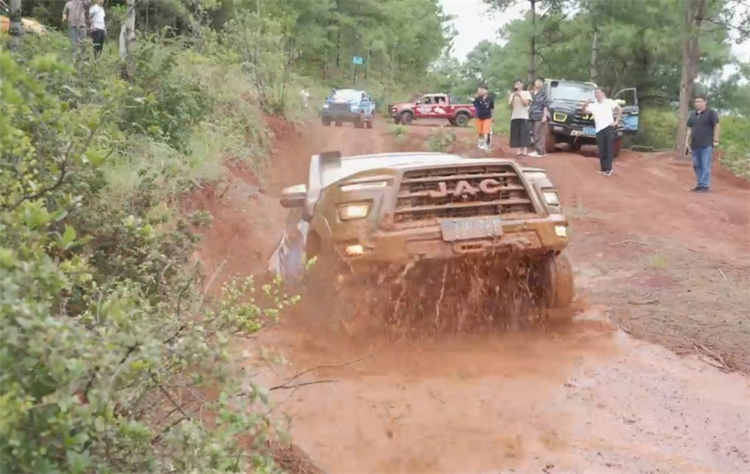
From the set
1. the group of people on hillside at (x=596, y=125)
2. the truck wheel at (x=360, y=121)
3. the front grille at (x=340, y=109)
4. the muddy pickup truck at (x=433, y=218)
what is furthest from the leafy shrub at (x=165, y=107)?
the truck wheel at (x=360, y=121)

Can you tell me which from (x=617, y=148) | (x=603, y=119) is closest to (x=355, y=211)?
(x=603, y=119)

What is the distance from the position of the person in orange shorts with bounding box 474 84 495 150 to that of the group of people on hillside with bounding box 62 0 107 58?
787 cm

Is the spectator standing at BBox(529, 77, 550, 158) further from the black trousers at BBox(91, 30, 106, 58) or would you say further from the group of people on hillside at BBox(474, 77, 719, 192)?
the black trousers at BBox(91, 30, 106, 58)

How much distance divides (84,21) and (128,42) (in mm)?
615

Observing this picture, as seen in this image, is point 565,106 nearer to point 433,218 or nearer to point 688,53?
point 688,53

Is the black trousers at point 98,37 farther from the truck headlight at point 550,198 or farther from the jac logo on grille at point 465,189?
the truck headlight at point 550,198

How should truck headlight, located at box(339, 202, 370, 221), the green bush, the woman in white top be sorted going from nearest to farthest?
the green bush → truck headlight, located at box(339, 202, 370, 221) → the woman in white top

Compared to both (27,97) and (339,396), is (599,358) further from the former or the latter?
(27,97)

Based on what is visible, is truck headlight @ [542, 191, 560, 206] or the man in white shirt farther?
the man in white shirt

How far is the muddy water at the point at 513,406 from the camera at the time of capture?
4898mm

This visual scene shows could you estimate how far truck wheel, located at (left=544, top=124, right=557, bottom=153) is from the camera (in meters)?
19.8

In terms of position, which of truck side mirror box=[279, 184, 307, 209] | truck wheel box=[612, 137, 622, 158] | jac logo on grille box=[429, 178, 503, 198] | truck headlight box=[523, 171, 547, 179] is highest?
truck headlight box=[523, 171, 547, 179]

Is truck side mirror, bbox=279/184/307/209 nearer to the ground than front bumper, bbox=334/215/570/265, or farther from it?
farther from it

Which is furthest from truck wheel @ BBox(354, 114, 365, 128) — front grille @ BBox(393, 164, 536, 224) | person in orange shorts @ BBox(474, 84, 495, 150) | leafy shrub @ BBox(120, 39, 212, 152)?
front grille @ BBox(393, 164, 536, 224)
